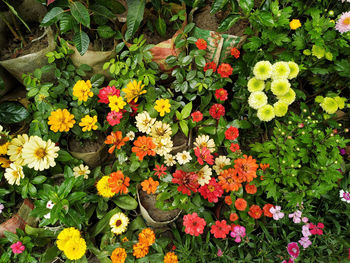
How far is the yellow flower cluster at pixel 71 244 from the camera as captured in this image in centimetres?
119

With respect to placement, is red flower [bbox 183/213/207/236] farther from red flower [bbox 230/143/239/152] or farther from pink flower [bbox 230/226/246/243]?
red flower [bbox 230/143/239/152]

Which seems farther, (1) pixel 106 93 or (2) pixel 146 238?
(1) pixel 106 93

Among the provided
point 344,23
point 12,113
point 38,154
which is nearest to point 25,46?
point 12,113

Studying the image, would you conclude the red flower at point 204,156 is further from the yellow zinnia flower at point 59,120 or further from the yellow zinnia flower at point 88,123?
the yellow zinnia flower at point 59,120

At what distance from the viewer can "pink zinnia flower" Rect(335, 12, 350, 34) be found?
1.32 m

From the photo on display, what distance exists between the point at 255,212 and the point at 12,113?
153 centimetres

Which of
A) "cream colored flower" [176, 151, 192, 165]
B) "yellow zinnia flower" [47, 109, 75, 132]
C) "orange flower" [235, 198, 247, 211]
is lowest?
"orange flower" [235, 198, 247, 211]

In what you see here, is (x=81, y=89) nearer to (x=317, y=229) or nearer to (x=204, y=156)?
(x=204, y=156)

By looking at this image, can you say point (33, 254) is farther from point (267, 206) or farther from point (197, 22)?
point (197, 22)

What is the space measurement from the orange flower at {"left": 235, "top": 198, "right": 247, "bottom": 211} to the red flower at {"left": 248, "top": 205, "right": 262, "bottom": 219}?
0.07m

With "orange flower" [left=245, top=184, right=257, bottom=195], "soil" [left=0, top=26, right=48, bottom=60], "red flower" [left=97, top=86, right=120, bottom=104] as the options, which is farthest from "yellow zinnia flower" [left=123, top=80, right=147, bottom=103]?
"orange flower" [left=245, top=184, right=257, bottom=195]

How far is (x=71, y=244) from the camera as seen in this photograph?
1.20m

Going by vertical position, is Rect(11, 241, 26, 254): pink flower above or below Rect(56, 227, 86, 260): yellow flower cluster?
below

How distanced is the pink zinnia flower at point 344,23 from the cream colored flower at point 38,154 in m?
1.60
